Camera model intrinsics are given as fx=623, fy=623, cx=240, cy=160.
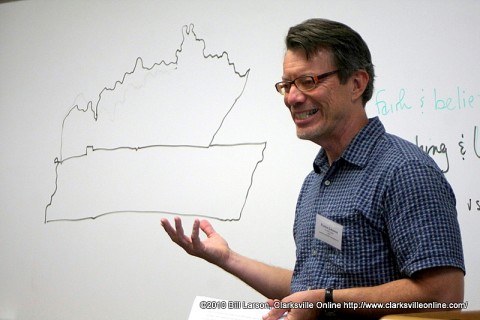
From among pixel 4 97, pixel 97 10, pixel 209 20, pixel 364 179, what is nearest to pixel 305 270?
pixel 364 179

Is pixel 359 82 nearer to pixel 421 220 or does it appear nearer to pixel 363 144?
pixel 363 144

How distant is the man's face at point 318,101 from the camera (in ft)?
4.52

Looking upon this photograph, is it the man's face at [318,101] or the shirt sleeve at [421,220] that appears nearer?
the shirt sleeve at [421,220]

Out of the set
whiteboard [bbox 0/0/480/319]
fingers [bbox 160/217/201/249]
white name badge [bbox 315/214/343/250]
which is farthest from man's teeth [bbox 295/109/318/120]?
whiteboard [bbox 0/0/480/319]

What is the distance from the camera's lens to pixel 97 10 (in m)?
3.00

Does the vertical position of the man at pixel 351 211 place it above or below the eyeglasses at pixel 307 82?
below

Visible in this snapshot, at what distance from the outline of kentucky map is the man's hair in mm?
1094

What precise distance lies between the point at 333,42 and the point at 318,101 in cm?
13

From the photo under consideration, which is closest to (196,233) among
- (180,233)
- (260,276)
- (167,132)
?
(180,233)

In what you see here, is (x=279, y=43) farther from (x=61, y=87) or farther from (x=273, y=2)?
(x=61, y=87)

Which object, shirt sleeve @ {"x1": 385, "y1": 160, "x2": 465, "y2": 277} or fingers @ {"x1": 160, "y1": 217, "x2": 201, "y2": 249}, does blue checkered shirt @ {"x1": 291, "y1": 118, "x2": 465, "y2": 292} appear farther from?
fingers @ {"x1": 160, "y1": 217, "x2": 201, "y2": 249}

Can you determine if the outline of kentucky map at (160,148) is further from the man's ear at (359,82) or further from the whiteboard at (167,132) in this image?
the man's ear at (359,82)

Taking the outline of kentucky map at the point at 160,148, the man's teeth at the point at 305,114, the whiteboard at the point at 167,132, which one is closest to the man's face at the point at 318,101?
the man's teeth at the point at 305,114

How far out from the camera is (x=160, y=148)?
2732 mm
